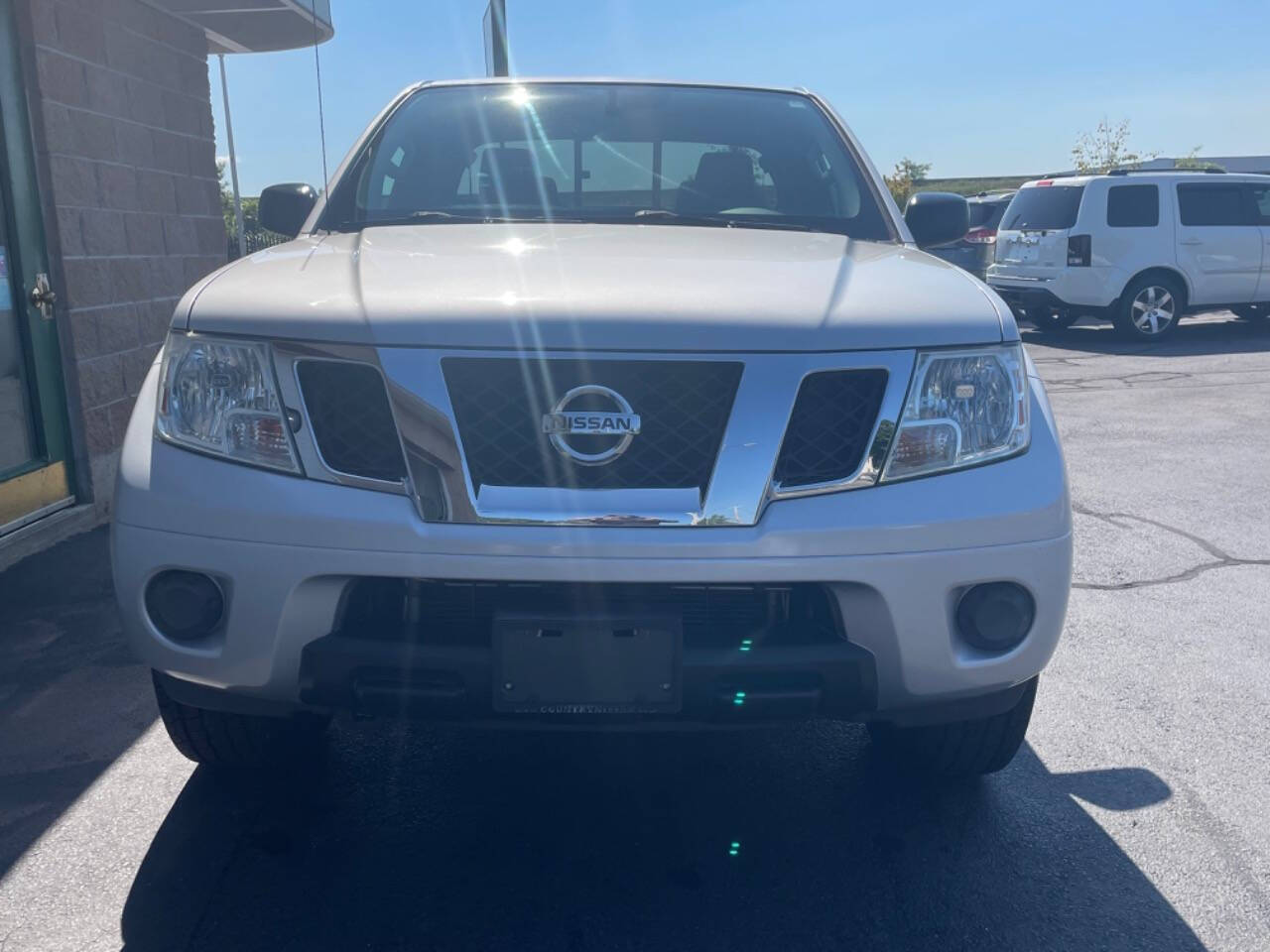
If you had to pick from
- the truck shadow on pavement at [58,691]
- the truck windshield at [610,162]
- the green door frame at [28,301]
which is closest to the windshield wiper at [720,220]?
the truck windshield at [610,162]

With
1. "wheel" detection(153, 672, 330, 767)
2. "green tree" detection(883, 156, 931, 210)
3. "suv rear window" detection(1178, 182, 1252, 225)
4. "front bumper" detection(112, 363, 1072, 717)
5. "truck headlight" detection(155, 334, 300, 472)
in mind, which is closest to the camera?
"front bumper" detection(112, 363, 1072, 717)

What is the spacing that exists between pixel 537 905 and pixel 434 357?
44.7 inches

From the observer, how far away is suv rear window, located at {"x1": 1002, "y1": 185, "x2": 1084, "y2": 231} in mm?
14094

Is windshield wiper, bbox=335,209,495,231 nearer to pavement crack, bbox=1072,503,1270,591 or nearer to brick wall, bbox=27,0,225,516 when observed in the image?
brick wall, bbox=27,0,225,516

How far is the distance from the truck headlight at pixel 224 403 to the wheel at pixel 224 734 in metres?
0.63

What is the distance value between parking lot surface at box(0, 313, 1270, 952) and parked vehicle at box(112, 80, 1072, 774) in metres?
0.41

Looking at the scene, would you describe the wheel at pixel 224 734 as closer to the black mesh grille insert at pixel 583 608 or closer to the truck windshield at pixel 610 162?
the black mesh grille insert at pixel 583 608

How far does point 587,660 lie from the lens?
89.7 inches

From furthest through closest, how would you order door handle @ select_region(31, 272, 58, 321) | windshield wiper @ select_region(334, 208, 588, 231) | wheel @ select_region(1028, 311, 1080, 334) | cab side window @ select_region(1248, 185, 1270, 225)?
wheel @ select_region(1028, 311, 1080, 334) → cab side window @ select_region(1248, 185, 1270, 225) → door handle @ select_region(31, 272, 58, 321) → windshield wiper @ select_region(334, 208, 588, 231)

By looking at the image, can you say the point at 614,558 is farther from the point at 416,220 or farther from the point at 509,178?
the point at 509,178

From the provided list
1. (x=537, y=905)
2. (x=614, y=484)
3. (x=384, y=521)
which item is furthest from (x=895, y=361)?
(x=537, y=905)

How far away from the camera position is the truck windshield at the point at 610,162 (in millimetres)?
3514

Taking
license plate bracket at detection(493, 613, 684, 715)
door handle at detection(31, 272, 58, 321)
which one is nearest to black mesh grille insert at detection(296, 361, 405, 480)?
license plate bracket at detection(493, 613, 684, 715)

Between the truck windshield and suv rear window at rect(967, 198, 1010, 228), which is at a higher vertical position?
the truck windshield
